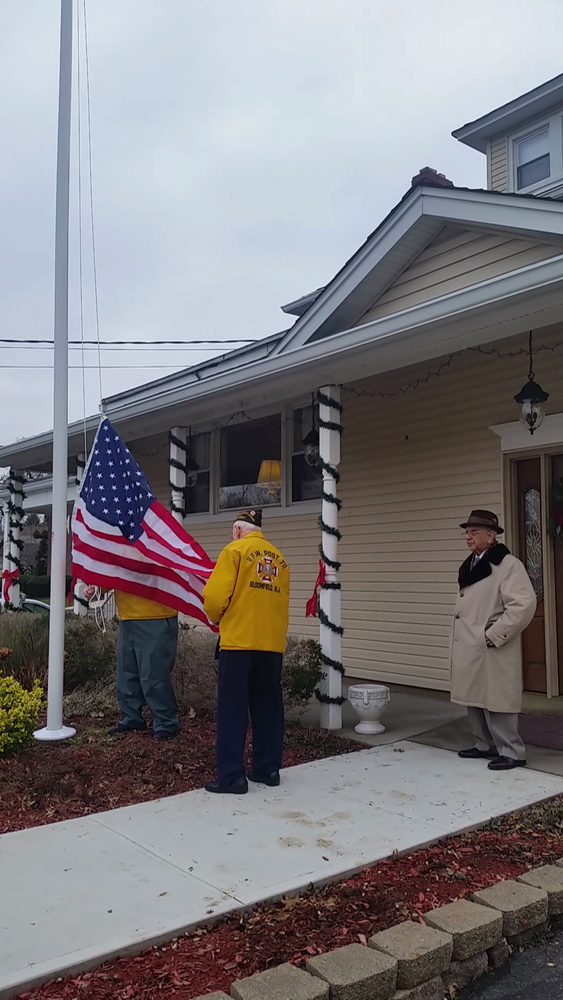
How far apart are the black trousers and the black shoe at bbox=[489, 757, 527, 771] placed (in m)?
1.49

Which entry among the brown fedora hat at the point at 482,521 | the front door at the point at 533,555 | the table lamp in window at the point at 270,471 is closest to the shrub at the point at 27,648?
the table lamp in window at the point at 270,471

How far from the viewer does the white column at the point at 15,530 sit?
12508 mm

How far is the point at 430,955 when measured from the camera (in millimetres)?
2984

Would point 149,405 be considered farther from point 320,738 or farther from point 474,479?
point 320,738

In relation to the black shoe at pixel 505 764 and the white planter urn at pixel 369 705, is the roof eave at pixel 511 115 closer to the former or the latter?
the white planter urn at pixel 369 705

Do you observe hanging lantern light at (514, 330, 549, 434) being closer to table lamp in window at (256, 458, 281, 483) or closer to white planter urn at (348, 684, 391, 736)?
white planter urn at (348, 684, 391, 736)

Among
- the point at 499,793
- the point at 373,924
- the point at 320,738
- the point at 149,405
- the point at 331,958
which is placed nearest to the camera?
the point at 331,958

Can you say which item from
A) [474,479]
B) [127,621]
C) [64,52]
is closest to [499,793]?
[127,621]

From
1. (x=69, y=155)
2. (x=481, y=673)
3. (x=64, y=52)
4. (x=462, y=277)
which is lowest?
(x=481, y=673)

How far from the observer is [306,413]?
1017 cm

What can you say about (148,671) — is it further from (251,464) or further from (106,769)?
(251,464)

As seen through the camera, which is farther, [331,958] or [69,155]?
[69,155]

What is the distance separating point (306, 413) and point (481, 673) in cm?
522

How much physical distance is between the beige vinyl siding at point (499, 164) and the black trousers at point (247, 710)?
39.6 feet
